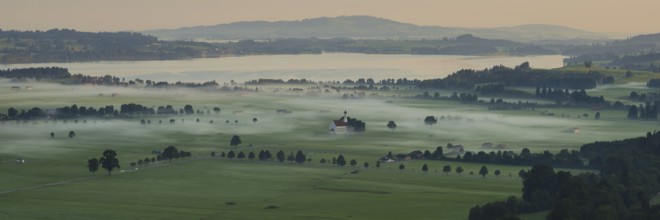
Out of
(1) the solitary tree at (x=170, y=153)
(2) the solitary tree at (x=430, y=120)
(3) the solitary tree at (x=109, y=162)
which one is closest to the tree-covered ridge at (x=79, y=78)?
(2) the solitary tree at (x=430, y=120)

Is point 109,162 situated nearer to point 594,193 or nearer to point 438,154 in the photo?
point 438,154

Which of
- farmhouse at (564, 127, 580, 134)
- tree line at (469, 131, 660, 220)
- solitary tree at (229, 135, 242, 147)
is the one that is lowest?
tree line at (469, 131, 660, 220)

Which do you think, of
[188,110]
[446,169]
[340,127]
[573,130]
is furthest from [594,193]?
[188,110]

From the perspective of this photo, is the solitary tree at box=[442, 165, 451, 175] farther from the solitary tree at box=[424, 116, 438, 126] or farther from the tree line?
the solitary tree at box=[424, 116, 438, 126]

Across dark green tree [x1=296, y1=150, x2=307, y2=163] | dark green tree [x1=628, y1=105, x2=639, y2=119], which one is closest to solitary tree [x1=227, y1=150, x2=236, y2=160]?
dark green tree [x1=296, y1=150, x2=307, y2=163]

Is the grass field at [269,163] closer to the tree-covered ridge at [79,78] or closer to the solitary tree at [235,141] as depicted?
the solitary tree at [235,141]

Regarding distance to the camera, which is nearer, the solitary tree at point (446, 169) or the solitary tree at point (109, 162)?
the solitary tree at point (109, 162)
